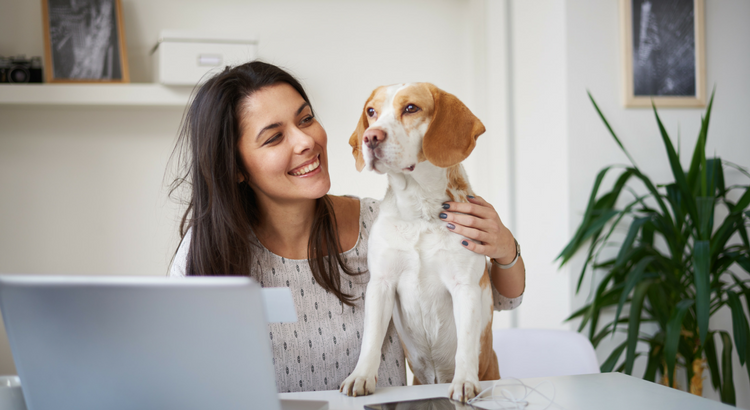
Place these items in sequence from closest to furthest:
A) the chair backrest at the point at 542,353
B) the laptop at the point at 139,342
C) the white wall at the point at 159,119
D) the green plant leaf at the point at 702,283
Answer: the laptop at the point at 139,342 < the chair backrest at the point at 542,353 < the green plant leaf at the point at 702,283 < the white wall at the point at 159,119

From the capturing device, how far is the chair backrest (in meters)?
1.32

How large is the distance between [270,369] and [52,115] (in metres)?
2.65

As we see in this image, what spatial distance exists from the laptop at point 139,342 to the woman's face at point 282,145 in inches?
25.5

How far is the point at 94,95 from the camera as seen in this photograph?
2443 millimetres

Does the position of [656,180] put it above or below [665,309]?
above

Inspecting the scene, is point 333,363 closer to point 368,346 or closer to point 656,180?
point 368,346

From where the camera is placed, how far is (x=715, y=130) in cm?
237

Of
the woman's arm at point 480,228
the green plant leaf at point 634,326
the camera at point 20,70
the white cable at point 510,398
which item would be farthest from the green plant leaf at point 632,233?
the camera at point 20,70

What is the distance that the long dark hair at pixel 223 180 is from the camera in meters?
1.17

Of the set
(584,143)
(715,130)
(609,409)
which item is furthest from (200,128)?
(715,130)

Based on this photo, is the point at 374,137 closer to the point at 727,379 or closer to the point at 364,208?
the point at 364,208

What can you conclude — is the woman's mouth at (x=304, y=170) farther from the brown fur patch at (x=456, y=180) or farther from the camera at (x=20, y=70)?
the camera at (x=20, y=70)

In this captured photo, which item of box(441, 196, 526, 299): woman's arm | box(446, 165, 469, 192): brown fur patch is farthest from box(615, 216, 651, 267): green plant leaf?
box(446, 165, 469, 192): brown fur patch

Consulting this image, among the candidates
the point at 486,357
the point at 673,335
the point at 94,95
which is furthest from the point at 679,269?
the point at 94,95
